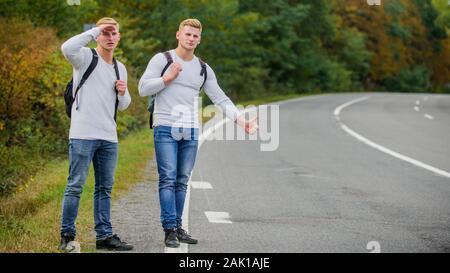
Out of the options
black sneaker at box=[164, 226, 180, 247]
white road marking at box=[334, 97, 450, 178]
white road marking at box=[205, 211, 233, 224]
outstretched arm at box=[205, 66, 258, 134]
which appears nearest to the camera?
black sneaker at box=[164, 226, 180, 247]

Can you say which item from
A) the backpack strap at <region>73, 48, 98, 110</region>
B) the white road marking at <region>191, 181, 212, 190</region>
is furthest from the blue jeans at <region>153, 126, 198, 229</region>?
the white road marking at <region>191, 181, 212, 190</region>

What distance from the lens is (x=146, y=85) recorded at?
6.95 meters

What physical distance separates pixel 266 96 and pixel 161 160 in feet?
120

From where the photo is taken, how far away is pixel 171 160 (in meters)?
7.10

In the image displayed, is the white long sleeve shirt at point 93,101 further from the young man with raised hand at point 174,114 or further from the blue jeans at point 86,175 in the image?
the young man with raised hand at point 174,114

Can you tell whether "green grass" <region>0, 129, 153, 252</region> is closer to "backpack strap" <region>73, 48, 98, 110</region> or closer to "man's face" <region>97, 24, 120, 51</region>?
"backpack strap" <region>73, 48, 98, 110</region>

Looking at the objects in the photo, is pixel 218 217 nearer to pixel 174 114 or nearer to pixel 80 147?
pixel 174 114

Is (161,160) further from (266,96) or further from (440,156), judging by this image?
(266,96)

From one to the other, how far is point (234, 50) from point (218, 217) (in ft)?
104

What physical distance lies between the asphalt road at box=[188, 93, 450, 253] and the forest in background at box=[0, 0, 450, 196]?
12.8 ft

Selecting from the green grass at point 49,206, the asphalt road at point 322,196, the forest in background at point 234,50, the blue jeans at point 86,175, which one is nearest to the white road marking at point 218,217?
the asphalt road at point 322,196

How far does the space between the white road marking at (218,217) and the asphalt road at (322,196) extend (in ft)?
0.07

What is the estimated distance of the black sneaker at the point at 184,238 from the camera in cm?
719

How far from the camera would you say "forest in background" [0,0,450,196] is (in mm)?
17297
